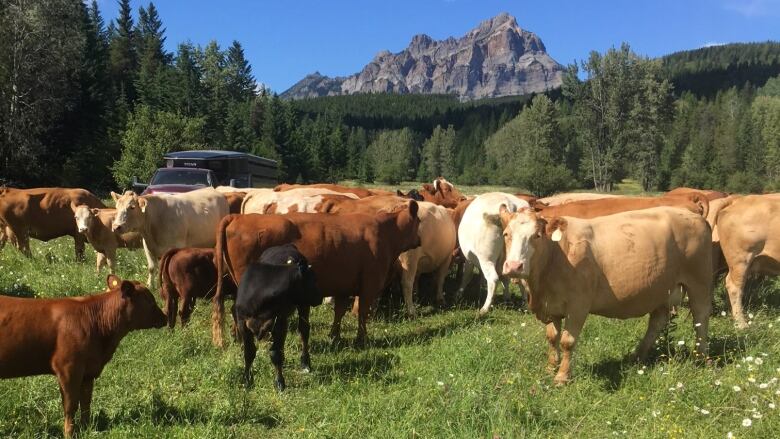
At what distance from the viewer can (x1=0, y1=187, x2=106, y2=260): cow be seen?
41.1 ft

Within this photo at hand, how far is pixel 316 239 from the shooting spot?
7105 millimetres

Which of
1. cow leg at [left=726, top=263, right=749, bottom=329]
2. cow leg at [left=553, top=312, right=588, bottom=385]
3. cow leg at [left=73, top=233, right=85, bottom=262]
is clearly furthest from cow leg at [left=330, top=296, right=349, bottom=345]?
→ cow leg at [left=73, top=233, right=85, bottom=262]

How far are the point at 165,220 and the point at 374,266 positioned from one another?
5.30 metres

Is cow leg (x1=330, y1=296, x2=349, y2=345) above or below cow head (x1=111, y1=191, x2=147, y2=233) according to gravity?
below

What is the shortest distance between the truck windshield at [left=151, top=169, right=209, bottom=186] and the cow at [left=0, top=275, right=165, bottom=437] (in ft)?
47.7

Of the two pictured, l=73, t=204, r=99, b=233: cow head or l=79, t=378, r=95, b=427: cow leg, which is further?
l=73, t=204, r=99, b=233: cow head

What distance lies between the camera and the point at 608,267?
5.89 meters

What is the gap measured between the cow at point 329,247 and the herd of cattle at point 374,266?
2 cm

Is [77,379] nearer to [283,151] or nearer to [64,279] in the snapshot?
[64,279]

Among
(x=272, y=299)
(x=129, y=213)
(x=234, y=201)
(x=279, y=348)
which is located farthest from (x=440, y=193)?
(x=272, y=299)

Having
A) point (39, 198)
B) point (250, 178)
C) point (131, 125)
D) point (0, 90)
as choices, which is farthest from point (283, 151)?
point (39, 198)

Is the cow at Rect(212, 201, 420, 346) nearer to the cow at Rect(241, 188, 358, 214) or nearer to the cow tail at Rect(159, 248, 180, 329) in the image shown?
the cow tail at Rect(159, 248, 180, 329)

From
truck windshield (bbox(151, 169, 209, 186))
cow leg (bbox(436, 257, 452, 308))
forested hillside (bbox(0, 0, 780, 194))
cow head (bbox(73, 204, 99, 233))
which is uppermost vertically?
forested hillside (bbox(0, 0, 780, 194))

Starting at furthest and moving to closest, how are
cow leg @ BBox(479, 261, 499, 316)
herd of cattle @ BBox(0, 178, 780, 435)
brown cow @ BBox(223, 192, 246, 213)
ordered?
brown cow @ BBox(223, 192, 246, 213) → cow leg @ BBox(479, 261, 499, 316) → herd of cattle @ BBox(0, 178, 780, 435)
